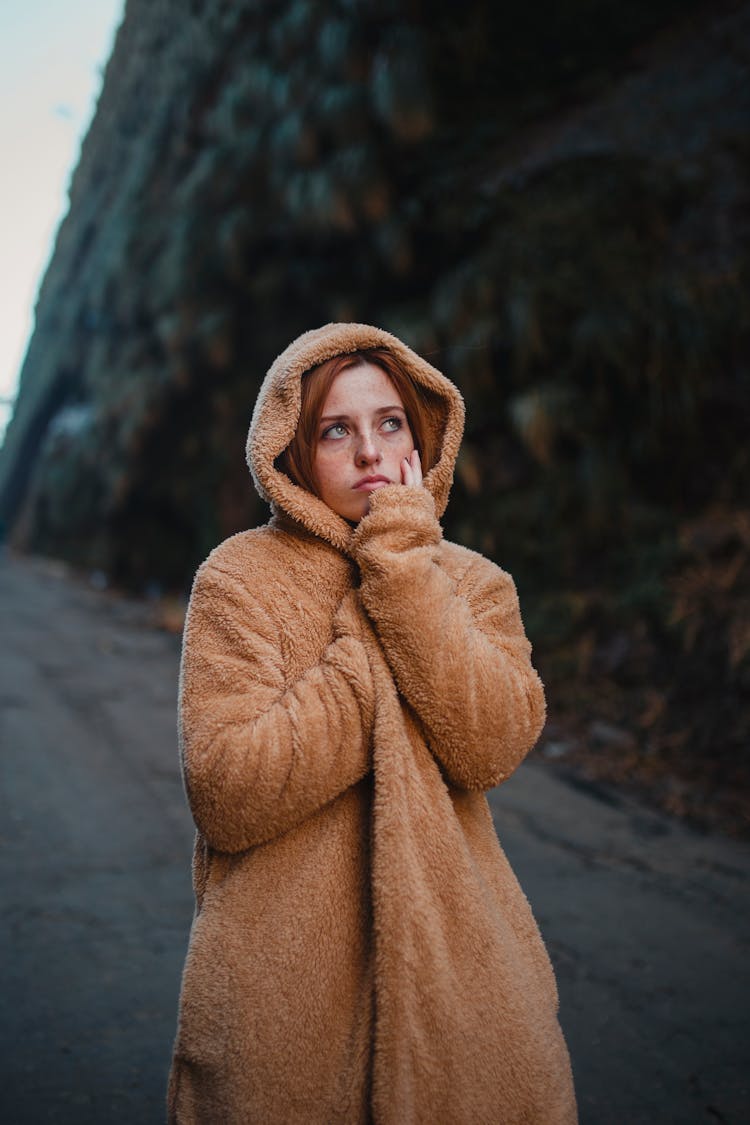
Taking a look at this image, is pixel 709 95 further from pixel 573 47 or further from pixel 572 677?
pixel 572 677

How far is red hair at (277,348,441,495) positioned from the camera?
5.31 feet

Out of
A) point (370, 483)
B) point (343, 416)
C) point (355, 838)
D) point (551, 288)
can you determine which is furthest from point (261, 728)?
point (551, 288)

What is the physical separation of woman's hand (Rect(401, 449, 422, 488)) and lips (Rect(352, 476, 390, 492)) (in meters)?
0.03

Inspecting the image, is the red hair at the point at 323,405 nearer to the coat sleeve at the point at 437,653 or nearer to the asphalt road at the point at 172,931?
the coat sleeve at the point at 437,653

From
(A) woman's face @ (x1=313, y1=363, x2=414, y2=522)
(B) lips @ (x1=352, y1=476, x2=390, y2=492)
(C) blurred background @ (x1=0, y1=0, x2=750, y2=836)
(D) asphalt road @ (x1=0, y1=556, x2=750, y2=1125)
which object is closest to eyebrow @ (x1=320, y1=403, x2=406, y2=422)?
(A) woman's face @ (x1=313, y1=363, x2=414, y2=522)

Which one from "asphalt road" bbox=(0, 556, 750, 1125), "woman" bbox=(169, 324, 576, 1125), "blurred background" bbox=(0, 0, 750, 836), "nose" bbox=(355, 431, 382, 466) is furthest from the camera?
"blurred background" bbox=(0, 0, 750, 836)

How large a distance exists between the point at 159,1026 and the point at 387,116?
28.2ft

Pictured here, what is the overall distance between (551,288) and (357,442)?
6236mm

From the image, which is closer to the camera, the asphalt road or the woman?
the woman

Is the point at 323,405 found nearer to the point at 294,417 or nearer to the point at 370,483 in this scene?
the point at 294,417

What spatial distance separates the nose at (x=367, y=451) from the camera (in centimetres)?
158

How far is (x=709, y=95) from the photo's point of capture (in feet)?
23.1

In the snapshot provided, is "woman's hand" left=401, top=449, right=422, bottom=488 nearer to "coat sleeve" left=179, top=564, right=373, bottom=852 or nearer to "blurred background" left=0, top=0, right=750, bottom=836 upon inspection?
"coat sleeve" left=179, top=564, right=373, bottom=852

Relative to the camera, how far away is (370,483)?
5.21 ft
